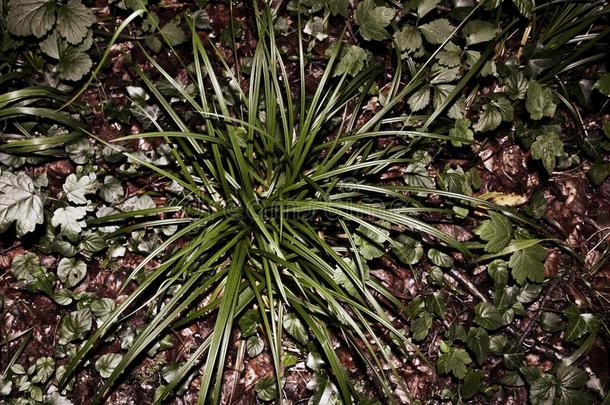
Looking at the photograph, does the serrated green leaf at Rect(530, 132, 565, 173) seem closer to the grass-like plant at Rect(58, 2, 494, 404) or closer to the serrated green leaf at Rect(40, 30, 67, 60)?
the grass-like plant at Rect(58, 2, 494, 404)

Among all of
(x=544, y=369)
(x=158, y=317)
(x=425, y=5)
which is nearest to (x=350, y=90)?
(x=425, y=5)

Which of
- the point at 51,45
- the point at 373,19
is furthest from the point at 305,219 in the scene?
the point at 51,45

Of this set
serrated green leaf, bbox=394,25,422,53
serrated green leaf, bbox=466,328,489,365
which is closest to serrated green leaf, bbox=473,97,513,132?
serrated green leaf, bbox=394,25,422,53

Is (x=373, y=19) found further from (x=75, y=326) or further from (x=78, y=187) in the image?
(x=75, y=326)

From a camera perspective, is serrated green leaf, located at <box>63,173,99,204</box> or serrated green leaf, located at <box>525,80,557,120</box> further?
serrated green leaf, located at <box>525,80,557,120</box>

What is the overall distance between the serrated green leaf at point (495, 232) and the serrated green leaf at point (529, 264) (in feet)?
0.31

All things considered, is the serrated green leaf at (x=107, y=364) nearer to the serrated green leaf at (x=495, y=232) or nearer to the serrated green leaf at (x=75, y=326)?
the serrated green leaf at (x=75, y=326)

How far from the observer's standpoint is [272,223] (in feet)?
6.57

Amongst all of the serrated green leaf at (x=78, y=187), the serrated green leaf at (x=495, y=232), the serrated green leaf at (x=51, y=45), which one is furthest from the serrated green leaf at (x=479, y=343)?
the serrated green leaf at (x=51, y=45)

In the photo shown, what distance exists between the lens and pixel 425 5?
84.4 inches

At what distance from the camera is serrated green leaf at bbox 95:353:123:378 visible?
6.64 ft

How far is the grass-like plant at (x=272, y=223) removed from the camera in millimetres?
1888

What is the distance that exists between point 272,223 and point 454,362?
1053mm

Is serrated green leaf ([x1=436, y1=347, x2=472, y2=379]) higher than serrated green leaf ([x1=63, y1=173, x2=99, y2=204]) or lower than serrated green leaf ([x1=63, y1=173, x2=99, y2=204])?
lower
